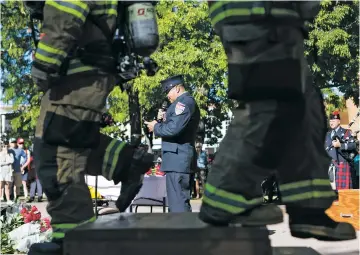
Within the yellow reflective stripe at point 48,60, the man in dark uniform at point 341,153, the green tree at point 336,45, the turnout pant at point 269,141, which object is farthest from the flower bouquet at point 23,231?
the green tree at point 336,45

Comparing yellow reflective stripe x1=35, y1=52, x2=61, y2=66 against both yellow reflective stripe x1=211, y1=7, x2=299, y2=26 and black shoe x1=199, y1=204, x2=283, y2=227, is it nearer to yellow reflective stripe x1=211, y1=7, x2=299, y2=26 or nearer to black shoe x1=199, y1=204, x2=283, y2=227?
yellow reflective stripe x1=211, y1=7, x2=299, y2=26

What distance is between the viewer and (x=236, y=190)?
8.02ft

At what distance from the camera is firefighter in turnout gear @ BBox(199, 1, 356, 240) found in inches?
94.4

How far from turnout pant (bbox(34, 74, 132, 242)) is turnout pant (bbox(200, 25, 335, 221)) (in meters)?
0.70

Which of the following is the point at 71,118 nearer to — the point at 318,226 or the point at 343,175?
the point at 318,226

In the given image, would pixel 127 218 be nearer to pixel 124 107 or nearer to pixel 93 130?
pixel 93 130

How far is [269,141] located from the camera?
246 cm

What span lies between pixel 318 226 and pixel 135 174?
114 centimetres

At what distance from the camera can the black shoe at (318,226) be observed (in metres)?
2.44

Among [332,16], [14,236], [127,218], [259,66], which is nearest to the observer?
[259,66]

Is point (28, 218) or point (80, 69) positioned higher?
point (80, 69)

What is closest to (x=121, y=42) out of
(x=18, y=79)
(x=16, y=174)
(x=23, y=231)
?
(x=23, y=231)

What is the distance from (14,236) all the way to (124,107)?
529 inches

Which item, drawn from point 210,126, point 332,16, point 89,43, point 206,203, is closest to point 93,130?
point 89,43
